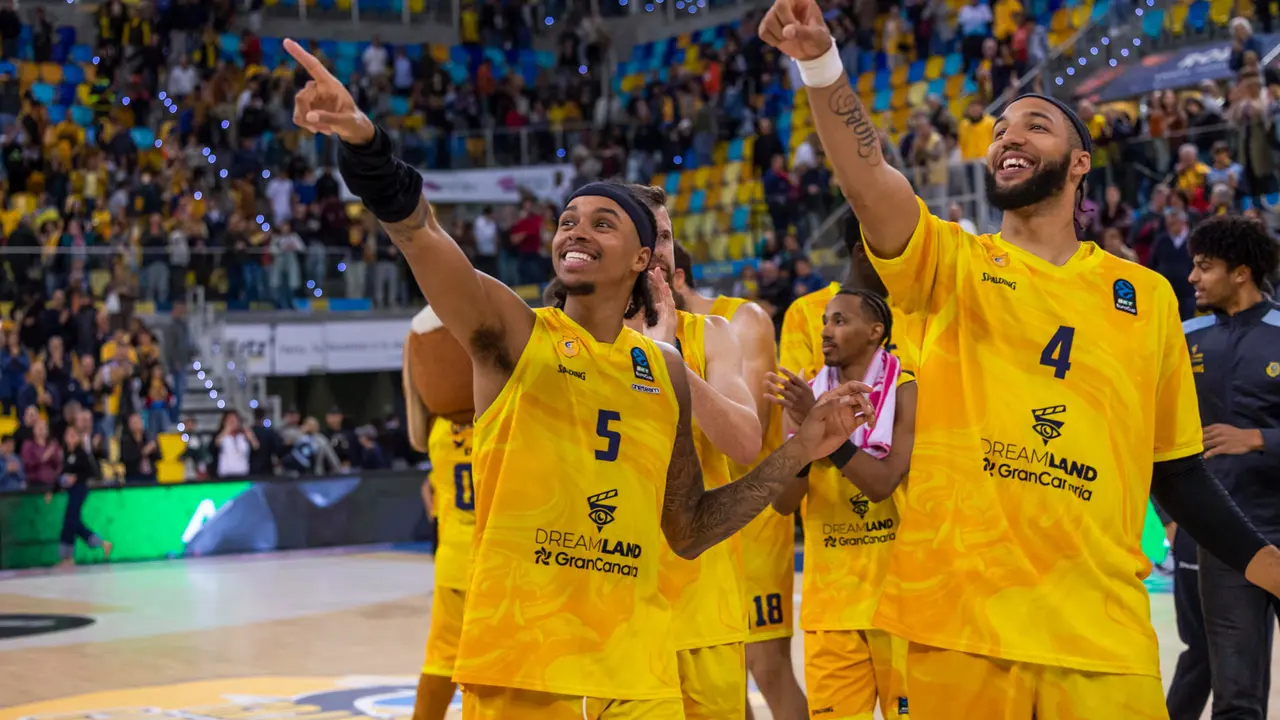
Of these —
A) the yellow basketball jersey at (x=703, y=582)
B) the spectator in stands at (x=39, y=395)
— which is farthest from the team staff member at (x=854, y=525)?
the spectator in stands at (x=39, y=395)

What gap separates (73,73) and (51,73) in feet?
1.29

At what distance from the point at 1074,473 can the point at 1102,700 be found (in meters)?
0.54

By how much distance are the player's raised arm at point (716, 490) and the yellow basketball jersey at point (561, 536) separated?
0.27 m

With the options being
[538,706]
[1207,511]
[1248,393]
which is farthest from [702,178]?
[538,706]

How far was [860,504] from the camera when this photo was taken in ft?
19.0

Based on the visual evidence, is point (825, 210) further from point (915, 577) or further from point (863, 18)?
point (915, 577)

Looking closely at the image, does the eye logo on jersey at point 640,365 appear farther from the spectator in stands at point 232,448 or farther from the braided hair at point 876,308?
the spectator in stands at point 232,448

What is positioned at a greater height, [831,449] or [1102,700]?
[831,449]

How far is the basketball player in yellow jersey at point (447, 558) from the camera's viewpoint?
623 cm

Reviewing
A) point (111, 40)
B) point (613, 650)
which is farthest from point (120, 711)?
point (111, 40)

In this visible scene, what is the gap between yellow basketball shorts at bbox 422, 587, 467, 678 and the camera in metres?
6.19

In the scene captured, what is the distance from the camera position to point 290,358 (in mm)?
21328

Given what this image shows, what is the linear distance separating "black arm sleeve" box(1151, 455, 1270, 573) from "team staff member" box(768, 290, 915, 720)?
4.65 feet

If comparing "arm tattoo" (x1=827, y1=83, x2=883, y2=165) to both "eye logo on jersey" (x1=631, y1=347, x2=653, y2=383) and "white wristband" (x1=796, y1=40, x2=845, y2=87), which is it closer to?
"white wristband" (x1=796, y1=40, x2=845, y2=87)
